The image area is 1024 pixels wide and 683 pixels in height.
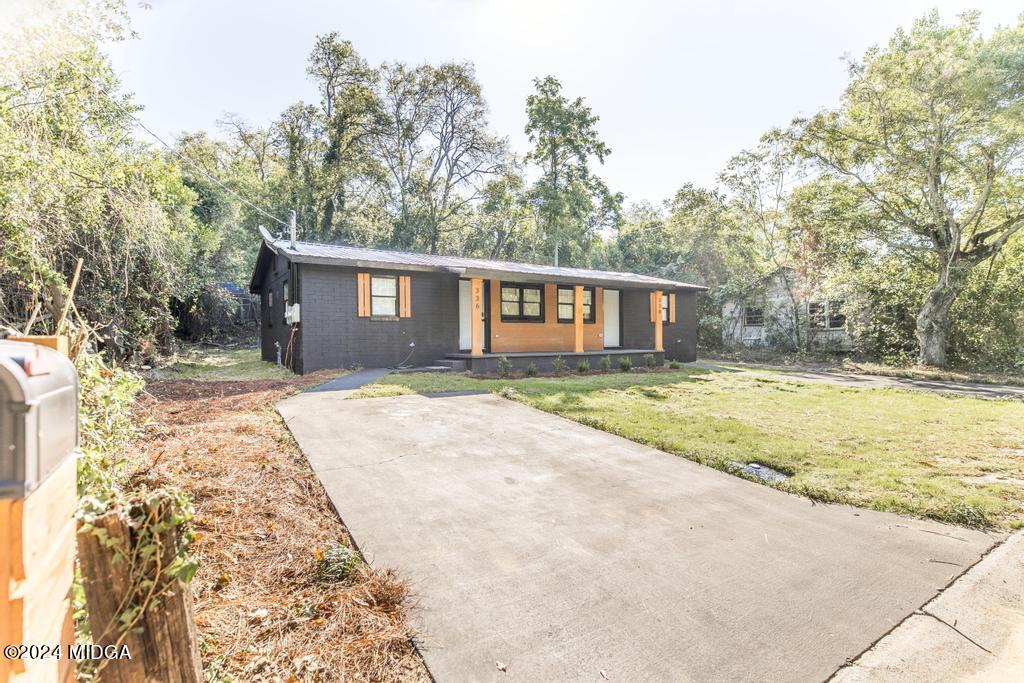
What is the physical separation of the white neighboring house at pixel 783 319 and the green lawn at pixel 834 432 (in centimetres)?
948

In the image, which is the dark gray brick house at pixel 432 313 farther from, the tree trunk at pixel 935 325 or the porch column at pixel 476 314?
the tree trunk at pixel 935 325

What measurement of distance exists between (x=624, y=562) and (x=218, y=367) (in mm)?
12591

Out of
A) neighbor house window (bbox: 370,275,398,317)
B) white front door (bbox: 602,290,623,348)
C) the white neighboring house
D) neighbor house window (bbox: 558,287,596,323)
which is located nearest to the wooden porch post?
neighbor house window (bbox: 558,287,596,323)

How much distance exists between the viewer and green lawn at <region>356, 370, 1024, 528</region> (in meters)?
3.36

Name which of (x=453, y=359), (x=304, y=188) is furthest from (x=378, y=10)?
(x=304, y=188)

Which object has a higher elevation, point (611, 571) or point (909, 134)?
point (909, 134)

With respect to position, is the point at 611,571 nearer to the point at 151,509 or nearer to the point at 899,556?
the point at 899,556

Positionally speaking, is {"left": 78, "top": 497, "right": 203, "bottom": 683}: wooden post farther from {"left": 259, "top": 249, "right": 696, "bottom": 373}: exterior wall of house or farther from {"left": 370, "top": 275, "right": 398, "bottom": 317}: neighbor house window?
{"left": 370, "top": 275, "right": 398, "bottom": 317}: neighbor house window

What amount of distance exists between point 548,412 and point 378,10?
8.71 metres

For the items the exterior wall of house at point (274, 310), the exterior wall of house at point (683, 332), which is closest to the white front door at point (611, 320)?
the exterior wall of house at point (683, 332)

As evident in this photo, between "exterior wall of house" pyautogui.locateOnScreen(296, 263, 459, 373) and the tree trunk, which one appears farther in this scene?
the tree trunk

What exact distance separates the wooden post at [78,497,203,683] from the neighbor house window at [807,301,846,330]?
20.3m

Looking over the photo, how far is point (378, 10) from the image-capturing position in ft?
28.5

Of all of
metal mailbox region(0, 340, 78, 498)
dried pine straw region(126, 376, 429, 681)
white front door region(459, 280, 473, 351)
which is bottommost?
dried pine straw region(126, 376, 429, 681)
